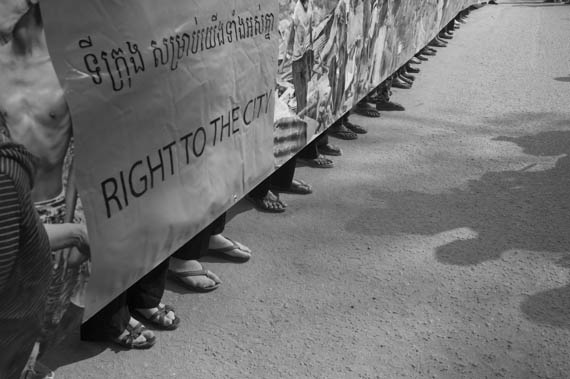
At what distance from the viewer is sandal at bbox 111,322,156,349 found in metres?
2.83

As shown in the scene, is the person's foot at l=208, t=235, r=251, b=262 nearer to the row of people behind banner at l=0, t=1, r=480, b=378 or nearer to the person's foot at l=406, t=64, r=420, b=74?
the row of people behind banner at l=0, t=1, r=480, b=378

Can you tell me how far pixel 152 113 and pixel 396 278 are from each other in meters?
1.93

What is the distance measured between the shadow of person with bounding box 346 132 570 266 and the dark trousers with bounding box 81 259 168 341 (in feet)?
5.61

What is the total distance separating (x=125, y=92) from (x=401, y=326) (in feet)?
6.07

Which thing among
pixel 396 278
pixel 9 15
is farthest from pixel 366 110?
pixel 9 15

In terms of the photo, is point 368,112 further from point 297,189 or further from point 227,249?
point 227,249

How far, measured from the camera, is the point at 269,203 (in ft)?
14.8

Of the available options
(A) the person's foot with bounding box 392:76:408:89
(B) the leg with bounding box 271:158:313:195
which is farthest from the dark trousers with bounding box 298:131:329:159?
(A) the person's foot with bounding box 392:76:408:89

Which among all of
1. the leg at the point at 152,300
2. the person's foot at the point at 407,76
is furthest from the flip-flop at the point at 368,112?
the leg at the point at 152,300

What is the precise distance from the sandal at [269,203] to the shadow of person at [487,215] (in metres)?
0.53

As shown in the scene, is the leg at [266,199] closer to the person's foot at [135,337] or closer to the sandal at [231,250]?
the sandal at [231,250]

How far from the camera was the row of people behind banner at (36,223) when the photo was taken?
1.40 meters

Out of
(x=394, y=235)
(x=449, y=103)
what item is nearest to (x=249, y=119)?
(x=394, y=235)

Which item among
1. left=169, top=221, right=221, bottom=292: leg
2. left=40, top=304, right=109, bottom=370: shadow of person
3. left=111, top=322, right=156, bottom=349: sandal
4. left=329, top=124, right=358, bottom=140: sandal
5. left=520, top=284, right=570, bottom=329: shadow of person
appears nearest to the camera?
left=40, top=304, right=109, bottom=370: shadow of person
